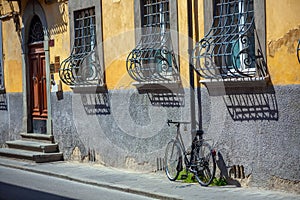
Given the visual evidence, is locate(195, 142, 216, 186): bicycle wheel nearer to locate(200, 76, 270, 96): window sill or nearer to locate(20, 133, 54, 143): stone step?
locate(200, 76, 270, 96): window sill

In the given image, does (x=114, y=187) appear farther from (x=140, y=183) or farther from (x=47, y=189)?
(x=47, y=189)

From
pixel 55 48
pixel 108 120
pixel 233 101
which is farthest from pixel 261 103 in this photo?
pixel 55 48

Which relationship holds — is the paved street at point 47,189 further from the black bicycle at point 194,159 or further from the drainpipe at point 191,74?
the drainpipe at point 191,74

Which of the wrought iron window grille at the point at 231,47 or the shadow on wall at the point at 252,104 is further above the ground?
the wrought iron window grille at the point at 231,47

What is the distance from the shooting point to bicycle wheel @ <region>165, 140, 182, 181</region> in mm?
12562

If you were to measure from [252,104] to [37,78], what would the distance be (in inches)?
350

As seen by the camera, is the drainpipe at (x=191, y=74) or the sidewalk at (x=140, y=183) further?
the drainpipe at (x=191, y=74)

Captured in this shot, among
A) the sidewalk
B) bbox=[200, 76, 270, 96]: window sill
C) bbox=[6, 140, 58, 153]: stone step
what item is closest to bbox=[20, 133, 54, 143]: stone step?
bbox=[6, 140, 58, 153]: stone step

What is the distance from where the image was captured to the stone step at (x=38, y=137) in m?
17.4

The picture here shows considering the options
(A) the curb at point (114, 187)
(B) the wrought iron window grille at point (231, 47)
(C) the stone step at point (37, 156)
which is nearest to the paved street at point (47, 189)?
(A) the curb at point (114, 187)

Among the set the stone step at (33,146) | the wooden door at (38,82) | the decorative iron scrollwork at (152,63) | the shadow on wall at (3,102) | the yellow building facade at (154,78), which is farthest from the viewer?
the shadow on wall at (3,102)

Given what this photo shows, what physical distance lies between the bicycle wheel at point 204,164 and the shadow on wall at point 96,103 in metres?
3.53

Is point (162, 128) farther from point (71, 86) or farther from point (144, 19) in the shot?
point (71, 86)

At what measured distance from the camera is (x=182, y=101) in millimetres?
12562
